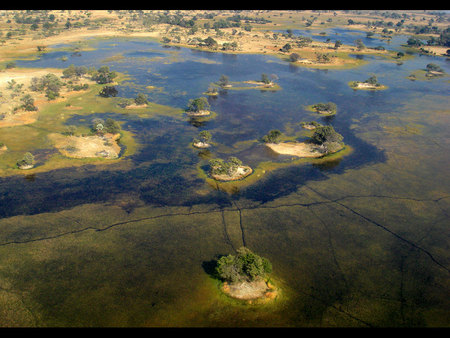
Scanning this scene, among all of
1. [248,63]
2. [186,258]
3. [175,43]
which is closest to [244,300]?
[186,258]

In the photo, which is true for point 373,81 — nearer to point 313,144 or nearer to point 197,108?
point 313,144

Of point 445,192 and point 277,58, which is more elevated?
point 277,58

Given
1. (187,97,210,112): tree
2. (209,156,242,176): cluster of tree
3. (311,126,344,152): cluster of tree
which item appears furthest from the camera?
(187,97,210,112): tree

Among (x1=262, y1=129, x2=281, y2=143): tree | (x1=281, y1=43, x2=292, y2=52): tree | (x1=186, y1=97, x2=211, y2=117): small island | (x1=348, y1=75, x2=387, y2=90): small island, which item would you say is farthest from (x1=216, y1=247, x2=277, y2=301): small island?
(x1=281, y1=43, x2=292, y2=52): tree

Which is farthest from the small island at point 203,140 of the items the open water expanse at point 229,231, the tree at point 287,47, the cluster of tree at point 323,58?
the tree at point 287,47

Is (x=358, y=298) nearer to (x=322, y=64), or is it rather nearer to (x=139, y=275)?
(x=139, y=275)

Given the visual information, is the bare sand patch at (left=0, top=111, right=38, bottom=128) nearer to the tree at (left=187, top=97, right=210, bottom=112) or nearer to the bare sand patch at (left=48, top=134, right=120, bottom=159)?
the bare sand patch at (left=48, top=134, right=120, bottom=159)

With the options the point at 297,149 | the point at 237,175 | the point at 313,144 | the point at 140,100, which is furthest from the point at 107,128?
the point at 313,144
